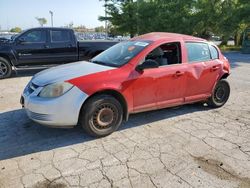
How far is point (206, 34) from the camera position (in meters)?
23.8

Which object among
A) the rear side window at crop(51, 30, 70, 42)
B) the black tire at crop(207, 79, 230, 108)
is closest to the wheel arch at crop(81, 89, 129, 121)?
the black tire at crop(207, 79, 230, 108)

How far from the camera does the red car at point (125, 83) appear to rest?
3775 mm

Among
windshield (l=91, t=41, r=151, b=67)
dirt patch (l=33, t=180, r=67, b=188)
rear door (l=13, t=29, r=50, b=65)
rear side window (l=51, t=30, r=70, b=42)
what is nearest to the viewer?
dirt patch (l=33, t=180, r=67, b=188)

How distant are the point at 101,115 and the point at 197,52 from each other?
2.43 m

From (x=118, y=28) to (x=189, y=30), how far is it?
8.14m

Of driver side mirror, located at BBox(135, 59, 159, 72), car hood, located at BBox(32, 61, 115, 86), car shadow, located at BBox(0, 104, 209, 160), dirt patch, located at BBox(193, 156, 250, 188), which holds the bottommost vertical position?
dirt patch, located at BBox(193, 156, 250, 188)

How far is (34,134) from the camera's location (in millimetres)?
4215

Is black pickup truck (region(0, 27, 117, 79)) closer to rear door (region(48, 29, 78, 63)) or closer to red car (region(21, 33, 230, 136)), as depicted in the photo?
rear door (region(48, 29, 78, 63))

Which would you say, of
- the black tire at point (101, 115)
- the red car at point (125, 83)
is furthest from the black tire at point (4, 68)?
the black tire at point (101, 115)

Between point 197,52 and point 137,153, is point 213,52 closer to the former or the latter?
point 197,52

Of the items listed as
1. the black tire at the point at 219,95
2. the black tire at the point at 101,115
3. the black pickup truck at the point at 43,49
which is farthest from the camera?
the black pickup truck at the point at 43,49

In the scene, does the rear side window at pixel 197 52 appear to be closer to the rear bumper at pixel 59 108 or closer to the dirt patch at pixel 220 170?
the dirt patch at pixel 220 170

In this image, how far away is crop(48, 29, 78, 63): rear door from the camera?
9.48 m

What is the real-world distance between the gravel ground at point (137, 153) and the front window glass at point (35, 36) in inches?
182
